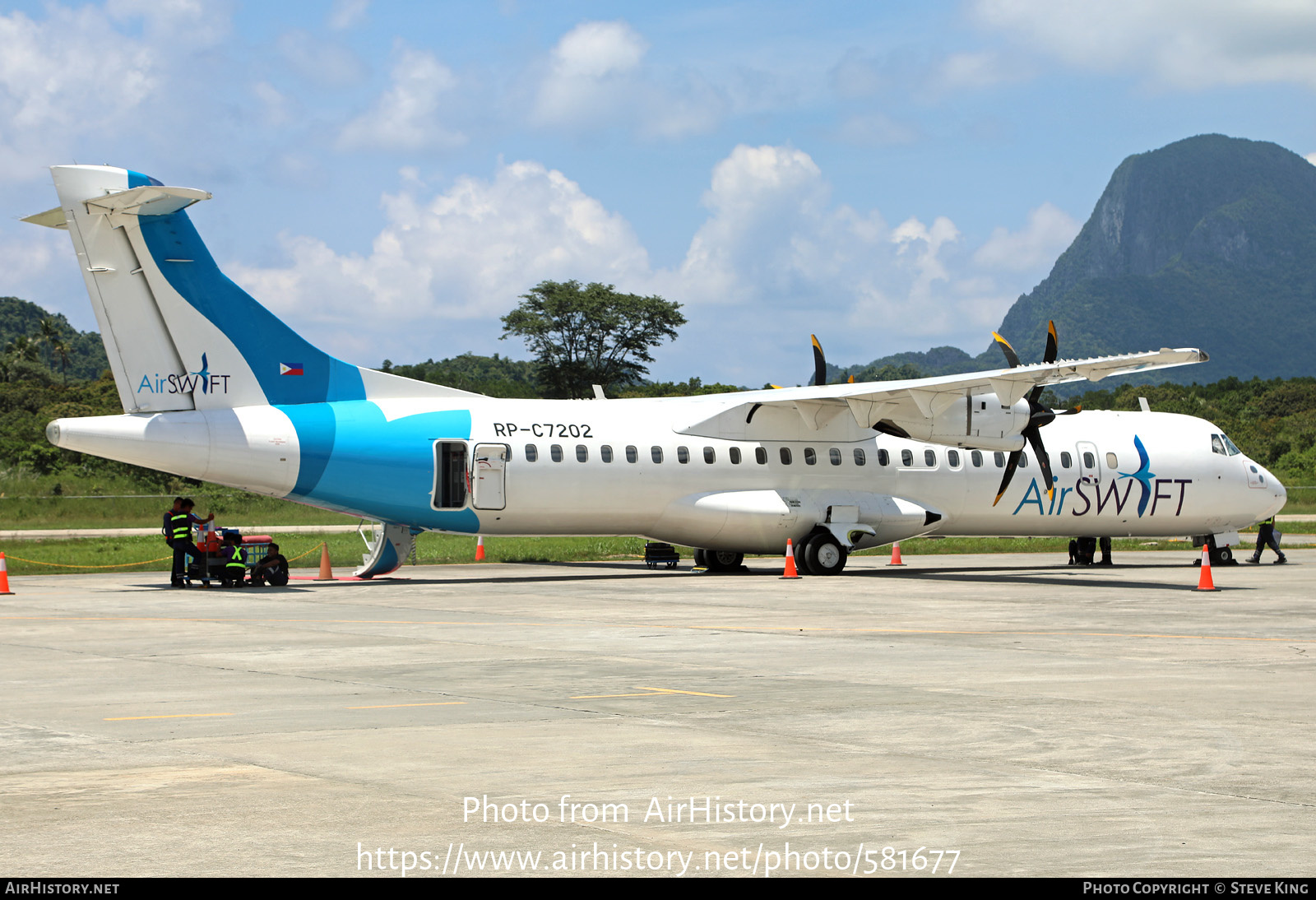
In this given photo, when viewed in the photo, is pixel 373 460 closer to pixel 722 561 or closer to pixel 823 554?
pixel 722 561

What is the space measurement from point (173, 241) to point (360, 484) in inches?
211

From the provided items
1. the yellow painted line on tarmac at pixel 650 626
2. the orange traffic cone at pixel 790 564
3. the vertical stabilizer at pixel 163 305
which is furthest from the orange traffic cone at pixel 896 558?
the yellow painted line on tarmac at pixel 650 626

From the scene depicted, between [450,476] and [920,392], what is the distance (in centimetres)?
932

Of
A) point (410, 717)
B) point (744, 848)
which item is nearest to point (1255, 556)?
point (410, 717)

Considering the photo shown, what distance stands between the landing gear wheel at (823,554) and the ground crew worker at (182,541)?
1197 cm

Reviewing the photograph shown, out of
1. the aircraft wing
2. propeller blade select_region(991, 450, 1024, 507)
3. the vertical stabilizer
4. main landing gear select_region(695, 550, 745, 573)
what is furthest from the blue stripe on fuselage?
propeller blade select_region(991, 450, 1024, 507)

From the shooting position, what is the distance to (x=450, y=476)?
993 inches

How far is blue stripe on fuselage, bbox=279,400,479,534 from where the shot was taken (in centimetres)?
2422

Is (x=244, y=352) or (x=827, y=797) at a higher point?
(x=244, y=352)

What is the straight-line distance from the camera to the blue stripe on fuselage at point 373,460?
2422cm

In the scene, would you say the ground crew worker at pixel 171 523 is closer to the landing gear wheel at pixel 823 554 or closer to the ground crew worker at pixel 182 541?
the ground crew worker at pixel 182 541

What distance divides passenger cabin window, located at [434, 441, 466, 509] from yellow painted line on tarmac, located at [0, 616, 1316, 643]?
22.2ft

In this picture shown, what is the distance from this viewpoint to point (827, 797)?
736 cm
